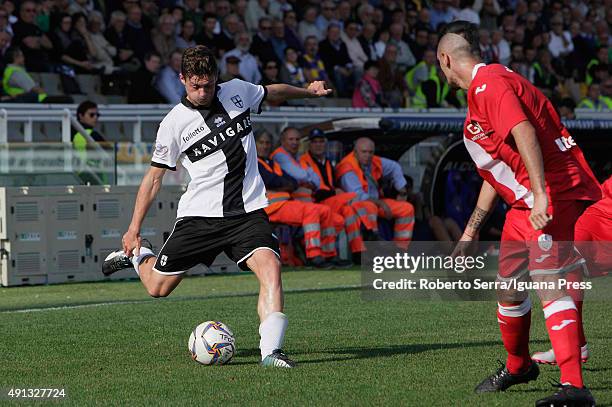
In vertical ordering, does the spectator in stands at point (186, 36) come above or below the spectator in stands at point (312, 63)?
above

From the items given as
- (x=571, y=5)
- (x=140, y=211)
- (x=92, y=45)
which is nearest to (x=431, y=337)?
(x=140, y=211)

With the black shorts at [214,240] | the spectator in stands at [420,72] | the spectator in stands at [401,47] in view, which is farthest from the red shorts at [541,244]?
the spectator in stands at [401,47]

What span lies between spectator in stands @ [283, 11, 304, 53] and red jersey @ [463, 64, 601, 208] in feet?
50.9

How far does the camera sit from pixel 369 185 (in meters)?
18.2

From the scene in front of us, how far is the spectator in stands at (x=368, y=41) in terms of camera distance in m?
23.7

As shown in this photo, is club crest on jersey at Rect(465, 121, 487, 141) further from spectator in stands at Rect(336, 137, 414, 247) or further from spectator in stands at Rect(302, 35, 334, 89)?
spectator in stands at Rect(302, 35, 334, 89)

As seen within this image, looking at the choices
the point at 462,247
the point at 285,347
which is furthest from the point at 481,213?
the point at 285,347

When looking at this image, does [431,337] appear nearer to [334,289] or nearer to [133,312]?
[133,312]

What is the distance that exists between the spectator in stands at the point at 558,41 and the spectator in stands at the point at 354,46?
5904 millimetres

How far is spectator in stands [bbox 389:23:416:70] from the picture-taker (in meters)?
24.1

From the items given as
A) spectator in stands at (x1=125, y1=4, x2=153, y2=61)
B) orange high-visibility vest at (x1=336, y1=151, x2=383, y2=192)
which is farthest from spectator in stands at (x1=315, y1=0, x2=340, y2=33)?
orange high-visibility vest at (x1=336, y1=151, x2=383, y2=192)

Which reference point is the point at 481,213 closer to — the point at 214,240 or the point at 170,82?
the point at 214,240

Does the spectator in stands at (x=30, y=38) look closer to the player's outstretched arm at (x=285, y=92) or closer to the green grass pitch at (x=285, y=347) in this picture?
the green grass pitch at (x=285, y=347)

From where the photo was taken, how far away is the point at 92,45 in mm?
19453
